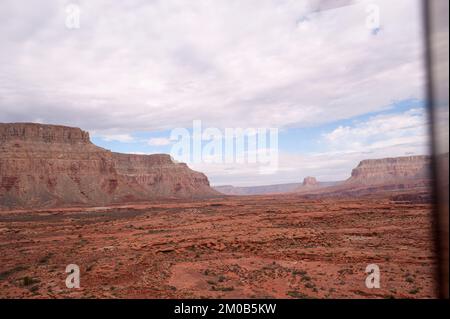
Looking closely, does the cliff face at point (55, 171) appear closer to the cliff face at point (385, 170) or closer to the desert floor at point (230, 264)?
the desert floor at point (230, 264)

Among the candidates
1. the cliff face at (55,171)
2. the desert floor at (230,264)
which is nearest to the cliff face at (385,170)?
the cliff face at (55,171)

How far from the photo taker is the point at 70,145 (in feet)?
241

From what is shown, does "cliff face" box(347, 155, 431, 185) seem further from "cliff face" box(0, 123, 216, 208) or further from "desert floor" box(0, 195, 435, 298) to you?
"desert floor" box(0, 195, 435, 298)

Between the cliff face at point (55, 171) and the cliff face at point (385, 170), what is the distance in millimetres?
105773

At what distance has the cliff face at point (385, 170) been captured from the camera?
13475 centimetres

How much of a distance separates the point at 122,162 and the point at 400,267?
98.7 meters

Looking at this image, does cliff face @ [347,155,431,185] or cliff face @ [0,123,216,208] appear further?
cliff face @ [347,155,431,185]

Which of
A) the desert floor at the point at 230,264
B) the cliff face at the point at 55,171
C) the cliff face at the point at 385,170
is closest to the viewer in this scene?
the desert floor at the point at 230,264

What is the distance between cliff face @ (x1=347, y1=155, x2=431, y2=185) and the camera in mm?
134750

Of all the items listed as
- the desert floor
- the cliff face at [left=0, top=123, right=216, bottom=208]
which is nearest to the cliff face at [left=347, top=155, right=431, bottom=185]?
the cliff face at [left=0, top=123, right=216, bottom=208]

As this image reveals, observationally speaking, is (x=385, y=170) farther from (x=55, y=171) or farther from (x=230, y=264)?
(x=230, y=264)

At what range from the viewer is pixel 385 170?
143 metres

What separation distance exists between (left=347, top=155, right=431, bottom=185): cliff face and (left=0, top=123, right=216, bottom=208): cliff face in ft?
347

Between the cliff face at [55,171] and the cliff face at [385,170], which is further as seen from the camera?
the cliff face at [385,170]
